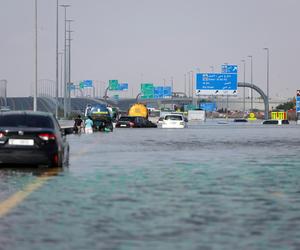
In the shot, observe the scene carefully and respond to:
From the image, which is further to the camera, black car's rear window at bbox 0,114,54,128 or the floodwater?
black car's rear window at bbox 0,114,54,128

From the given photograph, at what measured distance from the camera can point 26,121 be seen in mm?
21844

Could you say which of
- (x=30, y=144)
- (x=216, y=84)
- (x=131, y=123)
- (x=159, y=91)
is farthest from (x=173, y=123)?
(x=159, y=91)

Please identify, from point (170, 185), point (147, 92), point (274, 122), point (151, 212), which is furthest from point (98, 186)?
point (147, 92)

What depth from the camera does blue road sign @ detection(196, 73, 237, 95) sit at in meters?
104

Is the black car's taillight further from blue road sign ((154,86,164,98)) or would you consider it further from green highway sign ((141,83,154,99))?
blue road sign ((154,86,164,98))

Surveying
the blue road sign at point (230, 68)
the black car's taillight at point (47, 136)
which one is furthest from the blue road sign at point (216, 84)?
the black car's taillight at point (47, 136)

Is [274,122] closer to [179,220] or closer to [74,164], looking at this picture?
[74,164]

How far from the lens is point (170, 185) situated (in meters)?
17.0

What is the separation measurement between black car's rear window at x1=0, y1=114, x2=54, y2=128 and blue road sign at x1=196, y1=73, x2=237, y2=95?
8210cm

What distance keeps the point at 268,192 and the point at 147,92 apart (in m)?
138

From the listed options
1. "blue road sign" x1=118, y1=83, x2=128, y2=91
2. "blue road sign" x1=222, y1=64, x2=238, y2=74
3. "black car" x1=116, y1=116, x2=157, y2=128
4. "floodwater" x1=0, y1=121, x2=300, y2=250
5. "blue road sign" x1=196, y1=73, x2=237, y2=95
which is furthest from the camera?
"blue road sign" x1=118, y1=83, x2=128, y2=91

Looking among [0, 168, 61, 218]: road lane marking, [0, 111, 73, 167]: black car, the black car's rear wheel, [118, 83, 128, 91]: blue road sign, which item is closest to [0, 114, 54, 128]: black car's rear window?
[0, 111, 73, 167]: black car

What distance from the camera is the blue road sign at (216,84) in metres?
104

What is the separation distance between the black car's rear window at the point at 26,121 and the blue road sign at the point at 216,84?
269ft
